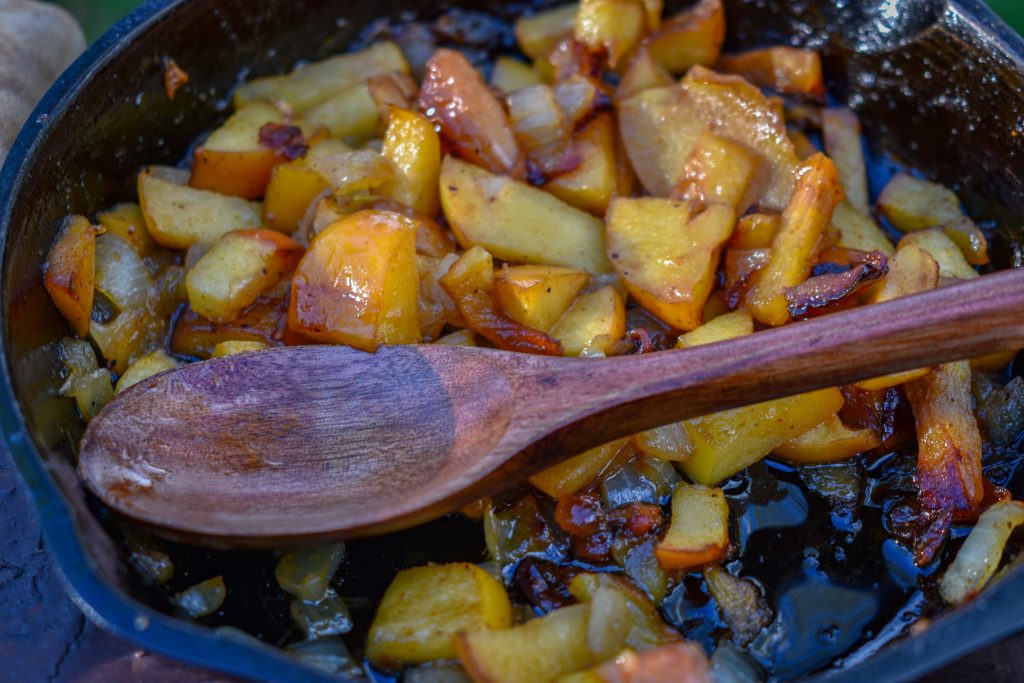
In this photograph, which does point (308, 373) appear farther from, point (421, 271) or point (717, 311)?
point (717, 311)

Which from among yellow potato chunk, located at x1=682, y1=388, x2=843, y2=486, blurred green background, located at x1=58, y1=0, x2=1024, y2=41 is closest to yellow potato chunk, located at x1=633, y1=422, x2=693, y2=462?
yellow potato chunk, located at x1=682, y1=388, x2=843, y2=486

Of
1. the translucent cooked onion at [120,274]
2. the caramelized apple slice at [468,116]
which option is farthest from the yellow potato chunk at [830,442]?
the translucent cooked onion at [120,274]

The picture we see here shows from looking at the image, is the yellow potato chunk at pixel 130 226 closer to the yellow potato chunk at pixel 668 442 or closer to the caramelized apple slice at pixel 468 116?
the caramelized apple slice at pixel 468 116

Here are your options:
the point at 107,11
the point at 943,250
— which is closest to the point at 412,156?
the point at 943,250

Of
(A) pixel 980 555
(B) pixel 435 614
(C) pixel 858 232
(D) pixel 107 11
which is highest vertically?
(D) pixel 107 11

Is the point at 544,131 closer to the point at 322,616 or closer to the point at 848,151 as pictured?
the point at 848,151

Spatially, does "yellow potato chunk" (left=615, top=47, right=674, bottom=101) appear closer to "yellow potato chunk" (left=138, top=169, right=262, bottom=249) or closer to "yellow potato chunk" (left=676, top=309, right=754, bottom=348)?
"yellow potato chunk" (left=676, top=309, right=754, bottom=348)
